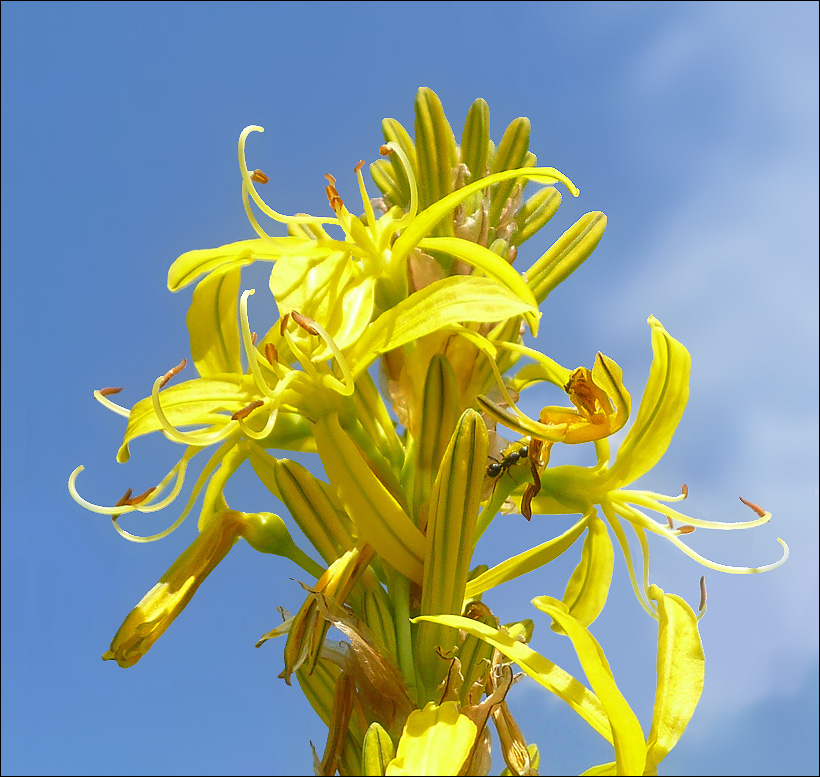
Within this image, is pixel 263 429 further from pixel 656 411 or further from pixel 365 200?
pixel 656 411

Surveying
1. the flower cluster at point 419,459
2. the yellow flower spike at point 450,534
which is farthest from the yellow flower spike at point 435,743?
the yellow flower spike at point 450,534

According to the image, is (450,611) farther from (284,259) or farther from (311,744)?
(284,259)

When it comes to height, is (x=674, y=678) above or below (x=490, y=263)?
below

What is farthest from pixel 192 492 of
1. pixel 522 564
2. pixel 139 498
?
pixel 522 564

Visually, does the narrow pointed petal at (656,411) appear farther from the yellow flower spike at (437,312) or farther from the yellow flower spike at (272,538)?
the yellow flower spike at (272,538)

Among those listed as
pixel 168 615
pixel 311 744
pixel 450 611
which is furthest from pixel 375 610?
pixel 168 615

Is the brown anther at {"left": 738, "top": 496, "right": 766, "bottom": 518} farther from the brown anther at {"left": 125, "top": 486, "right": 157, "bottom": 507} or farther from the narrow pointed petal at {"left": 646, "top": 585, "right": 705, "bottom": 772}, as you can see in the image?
the brown anther at {"left": 125, "top": 486, "right": 157, "bottom": 507}
